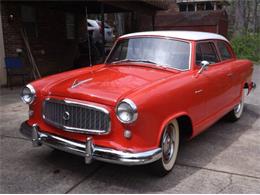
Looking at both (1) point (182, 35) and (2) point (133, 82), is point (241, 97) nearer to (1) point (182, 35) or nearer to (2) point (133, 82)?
(1) point (182, 35)

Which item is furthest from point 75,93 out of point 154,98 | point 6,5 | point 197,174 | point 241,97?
point 6,5

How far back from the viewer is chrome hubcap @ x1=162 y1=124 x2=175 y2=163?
4.52m

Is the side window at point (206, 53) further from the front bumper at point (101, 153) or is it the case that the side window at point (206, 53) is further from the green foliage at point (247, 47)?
the green foliage at point (247, 47)

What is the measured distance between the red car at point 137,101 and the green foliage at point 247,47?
11.9 metres

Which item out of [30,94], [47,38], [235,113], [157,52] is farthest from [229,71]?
[47,38]

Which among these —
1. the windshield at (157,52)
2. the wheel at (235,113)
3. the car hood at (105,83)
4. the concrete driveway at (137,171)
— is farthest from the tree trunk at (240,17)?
the car hood at (105,83)

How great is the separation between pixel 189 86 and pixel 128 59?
1158mm

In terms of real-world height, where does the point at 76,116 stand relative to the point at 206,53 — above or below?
below

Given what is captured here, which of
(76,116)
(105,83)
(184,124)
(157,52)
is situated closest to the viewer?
(76,116)

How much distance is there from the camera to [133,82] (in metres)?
4.60

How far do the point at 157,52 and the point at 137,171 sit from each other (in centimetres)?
170

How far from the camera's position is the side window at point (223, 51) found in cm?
642

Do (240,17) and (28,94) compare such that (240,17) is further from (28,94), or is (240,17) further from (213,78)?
(28,94)

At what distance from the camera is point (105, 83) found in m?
4.62
